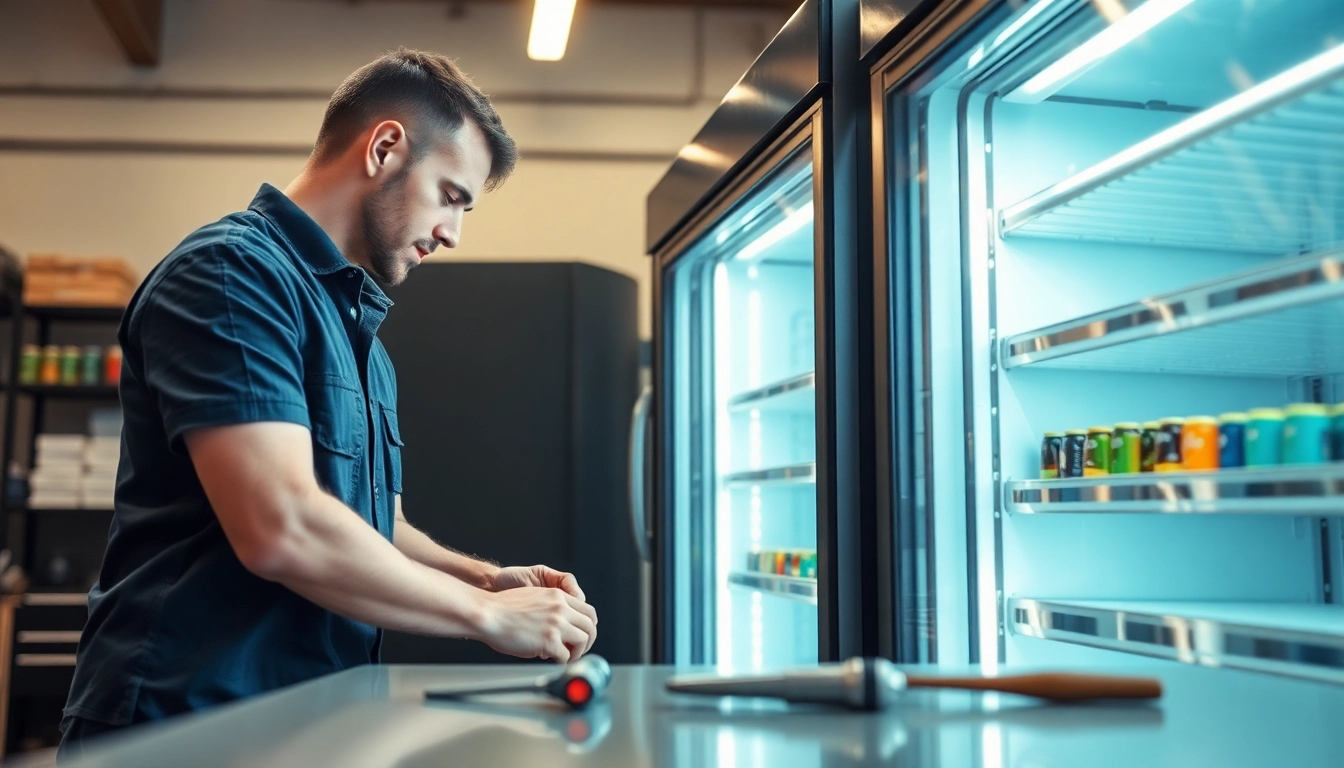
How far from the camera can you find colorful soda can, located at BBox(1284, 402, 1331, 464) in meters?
1.16

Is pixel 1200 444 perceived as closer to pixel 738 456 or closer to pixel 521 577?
pixel 521 577

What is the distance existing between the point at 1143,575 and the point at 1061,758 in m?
1.08

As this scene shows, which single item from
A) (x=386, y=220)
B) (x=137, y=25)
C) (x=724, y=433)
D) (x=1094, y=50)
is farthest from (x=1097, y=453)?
(x=137, y=25)

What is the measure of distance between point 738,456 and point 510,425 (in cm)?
140

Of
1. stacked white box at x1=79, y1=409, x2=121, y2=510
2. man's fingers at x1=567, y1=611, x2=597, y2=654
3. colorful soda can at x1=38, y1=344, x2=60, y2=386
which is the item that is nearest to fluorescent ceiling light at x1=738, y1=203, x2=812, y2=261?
man's fingers at x1=567, y1=611, x2=597, y2=654

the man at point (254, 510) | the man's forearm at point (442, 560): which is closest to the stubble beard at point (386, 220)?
the man at point (254, 510)

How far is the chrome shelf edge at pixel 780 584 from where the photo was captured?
210 centimetres

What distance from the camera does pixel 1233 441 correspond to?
4.29 feet

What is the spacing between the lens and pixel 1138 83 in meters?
1.53

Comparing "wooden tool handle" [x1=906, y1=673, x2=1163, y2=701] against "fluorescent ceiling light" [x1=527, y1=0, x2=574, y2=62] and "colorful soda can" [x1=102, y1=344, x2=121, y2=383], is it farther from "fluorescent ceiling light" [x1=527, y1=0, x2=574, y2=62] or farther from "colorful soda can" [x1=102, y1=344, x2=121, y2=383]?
"colorful soda can" [x1=102, y1=344, x2=121, y2=383]

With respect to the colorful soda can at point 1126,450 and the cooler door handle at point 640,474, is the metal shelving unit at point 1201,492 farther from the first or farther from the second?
the cooler door handle at point 640,474

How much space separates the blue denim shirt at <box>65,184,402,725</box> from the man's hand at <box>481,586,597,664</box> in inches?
10.7

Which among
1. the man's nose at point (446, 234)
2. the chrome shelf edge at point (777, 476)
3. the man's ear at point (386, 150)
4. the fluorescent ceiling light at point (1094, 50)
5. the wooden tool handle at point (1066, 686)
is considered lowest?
the wooden tool handle at point (1066, 686)

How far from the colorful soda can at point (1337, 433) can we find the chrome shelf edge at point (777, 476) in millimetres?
857
